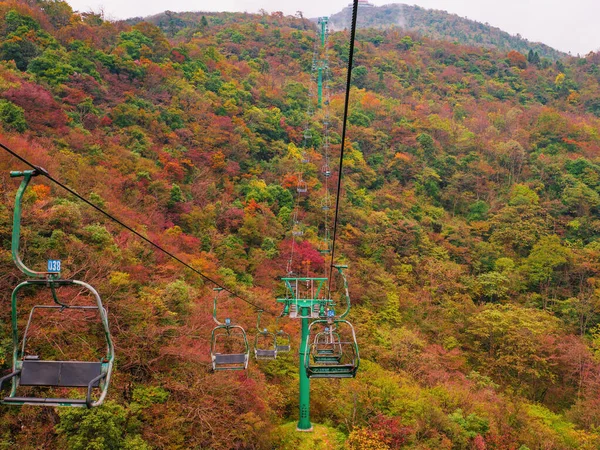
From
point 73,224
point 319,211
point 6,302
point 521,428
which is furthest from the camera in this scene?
point 319,211

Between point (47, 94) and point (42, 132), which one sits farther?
point (47, 94)

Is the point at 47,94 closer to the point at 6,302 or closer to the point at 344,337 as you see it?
the point at 6,302

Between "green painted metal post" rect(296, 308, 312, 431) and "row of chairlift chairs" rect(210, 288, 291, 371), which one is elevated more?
"row of chairlift chairs" rect(210, 288, 291, 371)

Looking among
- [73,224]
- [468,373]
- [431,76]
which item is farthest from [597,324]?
[431,76]

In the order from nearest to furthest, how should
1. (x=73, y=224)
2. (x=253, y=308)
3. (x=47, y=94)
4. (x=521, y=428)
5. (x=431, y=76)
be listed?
(x=73, y=224) < (x=521, y=428) < (x=253, y=308) < (x=47, y=94) < (x=431, y=76)

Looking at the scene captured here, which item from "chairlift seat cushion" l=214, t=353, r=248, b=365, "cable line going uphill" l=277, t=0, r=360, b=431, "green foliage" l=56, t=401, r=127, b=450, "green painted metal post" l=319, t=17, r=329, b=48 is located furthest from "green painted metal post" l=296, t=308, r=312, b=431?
"green painted metal post" l=319, t=17, r=329, b=48

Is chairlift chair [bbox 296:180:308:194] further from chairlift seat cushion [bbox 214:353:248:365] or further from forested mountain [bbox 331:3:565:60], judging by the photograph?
forested mountain [bbox 331:3:565:60]

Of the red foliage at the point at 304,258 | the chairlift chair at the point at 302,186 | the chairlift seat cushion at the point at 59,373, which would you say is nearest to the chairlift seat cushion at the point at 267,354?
the chairlift seat cushion at the point at 59,373

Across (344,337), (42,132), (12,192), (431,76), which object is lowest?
(344,337)
